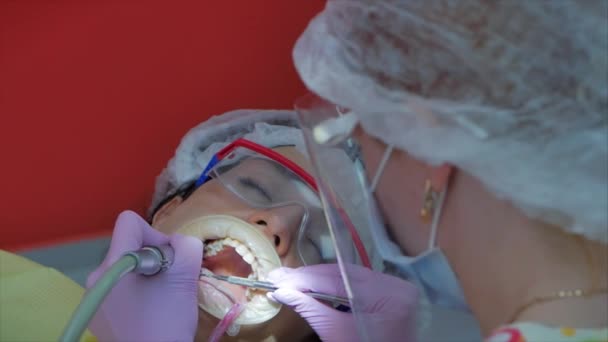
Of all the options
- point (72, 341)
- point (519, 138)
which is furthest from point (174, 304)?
point (519, 138)

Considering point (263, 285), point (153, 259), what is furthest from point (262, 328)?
point (153, 259)

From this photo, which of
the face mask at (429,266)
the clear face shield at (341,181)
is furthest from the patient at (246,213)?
the face mask at (429,266)

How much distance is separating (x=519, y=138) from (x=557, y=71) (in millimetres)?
71

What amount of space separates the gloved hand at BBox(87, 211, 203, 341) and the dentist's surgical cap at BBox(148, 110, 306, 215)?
371 millimetres

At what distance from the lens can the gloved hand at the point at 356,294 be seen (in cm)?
81

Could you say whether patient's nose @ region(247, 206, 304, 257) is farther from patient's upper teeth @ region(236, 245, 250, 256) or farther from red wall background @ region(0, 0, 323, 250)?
red wall background @ region(0, 0, 323, 250)

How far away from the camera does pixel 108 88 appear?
1.29m

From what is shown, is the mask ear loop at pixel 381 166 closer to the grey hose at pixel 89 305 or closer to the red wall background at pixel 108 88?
the grey hose at pixel 89 305

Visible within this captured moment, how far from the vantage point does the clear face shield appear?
0.71m

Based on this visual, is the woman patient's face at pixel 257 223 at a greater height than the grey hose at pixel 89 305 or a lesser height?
lesser

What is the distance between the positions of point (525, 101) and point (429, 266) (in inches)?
8.8

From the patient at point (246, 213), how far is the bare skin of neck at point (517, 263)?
44 centimetres

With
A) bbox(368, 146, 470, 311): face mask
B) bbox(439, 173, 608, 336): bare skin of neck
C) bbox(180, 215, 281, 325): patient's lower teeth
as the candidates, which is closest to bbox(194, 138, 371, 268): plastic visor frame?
bbox(180, 215, 281, 325): patient's lower teeth

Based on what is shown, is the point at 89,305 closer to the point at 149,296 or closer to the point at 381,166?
the point at 149,296
